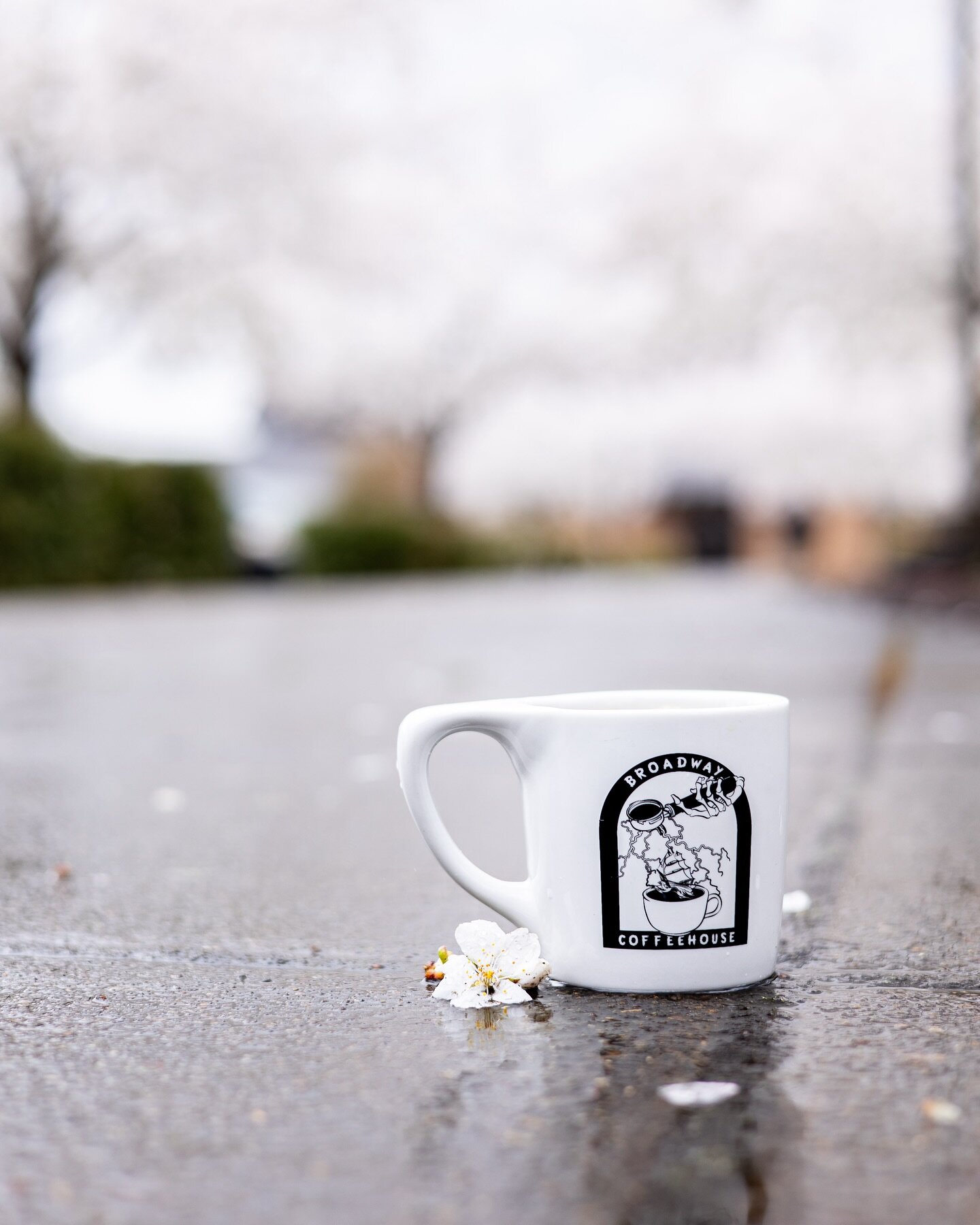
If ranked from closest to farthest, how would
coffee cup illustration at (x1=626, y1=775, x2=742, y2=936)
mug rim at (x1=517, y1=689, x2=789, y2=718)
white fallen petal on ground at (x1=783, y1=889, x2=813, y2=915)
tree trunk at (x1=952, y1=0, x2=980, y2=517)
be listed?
coffee cup illustration at (x1=626, y1=775, x2=742, y2=936)
mug rim at (x1=517, y1=689, x2=789, y2=718)
white fallen petal on ground at (x1=783, y1=889, x2=813, y2=915)
tree trunk at (x1=952, y1=0, x2=980, y2=517)

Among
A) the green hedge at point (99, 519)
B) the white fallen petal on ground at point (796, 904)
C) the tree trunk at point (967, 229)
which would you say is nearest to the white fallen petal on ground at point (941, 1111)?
the white fallen petal on ground at point (796, 904)

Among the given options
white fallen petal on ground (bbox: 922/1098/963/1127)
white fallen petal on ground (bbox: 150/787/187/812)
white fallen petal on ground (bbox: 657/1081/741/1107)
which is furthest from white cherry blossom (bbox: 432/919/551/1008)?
white fallen petal on ground (bbox: 150/787/187/812)

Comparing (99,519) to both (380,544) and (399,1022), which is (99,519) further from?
(399,1022)

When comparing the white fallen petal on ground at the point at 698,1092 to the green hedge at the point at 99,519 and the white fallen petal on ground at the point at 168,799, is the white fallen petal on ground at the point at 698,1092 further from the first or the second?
the green hedge at the point at 99,519

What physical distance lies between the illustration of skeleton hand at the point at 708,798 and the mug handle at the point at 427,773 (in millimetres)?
165

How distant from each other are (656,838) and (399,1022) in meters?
0.26

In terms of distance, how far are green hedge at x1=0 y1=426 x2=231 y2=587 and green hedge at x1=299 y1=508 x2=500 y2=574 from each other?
3.78 metres

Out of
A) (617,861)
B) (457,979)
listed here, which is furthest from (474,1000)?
(617,861)

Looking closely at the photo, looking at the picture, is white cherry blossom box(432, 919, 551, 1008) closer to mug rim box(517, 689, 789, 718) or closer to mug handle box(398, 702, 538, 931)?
mug handle box(398, 702, 538, 931)

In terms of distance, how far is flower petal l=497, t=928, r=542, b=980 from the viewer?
50.3 inches

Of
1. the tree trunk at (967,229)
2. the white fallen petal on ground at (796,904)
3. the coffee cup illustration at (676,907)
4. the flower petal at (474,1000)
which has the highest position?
the tree trunk at (967,229)

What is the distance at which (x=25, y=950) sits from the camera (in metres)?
1.48

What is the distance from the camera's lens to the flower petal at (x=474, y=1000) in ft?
4.12

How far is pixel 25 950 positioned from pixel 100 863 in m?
0.52
